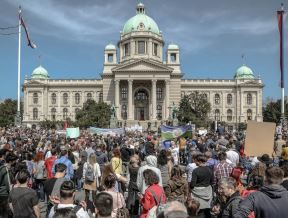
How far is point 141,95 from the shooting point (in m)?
95.2

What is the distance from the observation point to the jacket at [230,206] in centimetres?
632

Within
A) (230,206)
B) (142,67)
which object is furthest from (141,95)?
(230,206)

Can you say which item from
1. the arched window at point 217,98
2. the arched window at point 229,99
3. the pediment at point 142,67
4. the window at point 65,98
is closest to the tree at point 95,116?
the pediment at point 142,67

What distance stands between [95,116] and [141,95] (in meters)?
22.5

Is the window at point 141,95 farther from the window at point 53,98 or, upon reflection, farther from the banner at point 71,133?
the banner at point 71,133

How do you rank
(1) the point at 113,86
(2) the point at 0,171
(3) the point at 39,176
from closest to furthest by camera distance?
1. (2) the point at 0,171
2. (3) the point at 39,176
3. (1) the point at 113,86

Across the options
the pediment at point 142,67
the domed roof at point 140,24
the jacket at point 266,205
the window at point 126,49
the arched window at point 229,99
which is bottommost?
the jacket at point 266,205

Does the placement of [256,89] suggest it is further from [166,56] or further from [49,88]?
[49,88]

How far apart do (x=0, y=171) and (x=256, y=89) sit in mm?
93553

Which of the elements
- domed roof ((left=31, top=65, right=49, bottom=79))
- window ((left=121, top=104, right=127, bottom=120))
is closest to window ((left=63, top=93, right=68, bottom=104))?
domed roof ((left=31, top=65, right=49, bottom=79))

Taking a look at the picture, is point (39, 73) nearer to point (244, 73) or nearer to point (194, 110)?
point (194, 110)

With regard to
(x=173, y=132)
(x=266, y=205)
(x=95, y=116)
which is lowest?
(x=266, y=205)

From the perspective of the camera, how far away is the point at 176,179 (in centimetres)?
817

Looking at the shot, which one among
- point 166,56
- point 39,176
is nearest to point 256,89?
point 166,56
